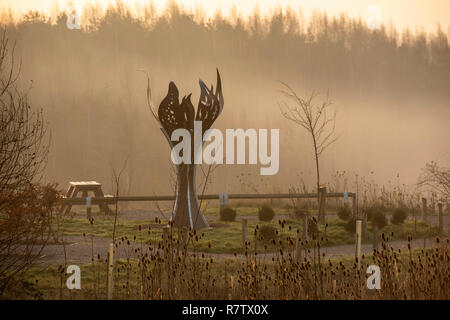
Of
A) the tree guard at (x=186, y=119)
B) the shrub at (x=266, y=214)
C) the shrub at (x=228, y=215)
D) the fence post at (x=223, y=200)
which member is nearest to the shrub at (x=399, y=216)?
the shrub at (x=266, y=214)

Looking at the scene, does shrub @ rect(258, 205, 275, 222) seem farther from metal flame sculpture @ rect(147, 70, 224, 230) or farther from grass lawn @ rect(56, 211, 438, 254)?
metal flame sculpture @ rect(147, 70, 224, 230)

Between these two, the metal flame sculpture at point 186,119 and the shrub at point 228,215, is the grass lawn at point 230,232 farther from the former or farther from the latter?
the metal flame sculpture at point 186,119

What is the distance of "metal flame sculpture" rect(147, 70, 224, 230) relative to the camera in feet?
54.6

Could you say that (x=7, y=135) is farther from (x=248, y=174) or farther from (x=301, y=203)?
(x=248, y=174)

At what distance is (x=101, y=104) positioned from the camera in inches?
1652

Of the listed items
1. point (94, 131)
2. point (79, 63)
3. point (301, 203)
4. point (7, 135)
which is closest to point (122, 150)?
point (94, 131)

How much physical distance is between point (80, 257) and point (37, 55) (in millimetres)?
32994

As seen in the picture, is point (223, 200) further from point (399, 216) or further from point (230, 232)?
point (399, 216)

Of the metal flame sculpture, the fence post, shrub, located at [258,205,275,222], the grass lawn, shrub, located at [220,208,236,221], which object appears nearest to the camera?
the grass lawn

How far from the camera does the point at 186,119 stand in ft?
54.9

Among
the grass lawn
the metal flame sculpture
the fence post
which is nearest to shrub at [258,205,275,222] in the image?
the grass lawn

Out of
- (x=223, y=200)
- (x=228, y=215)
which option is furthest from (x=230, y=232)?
(x=223, y=200)

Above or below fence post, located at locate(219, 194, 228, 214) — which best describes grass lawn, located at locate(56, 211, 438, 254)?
below
